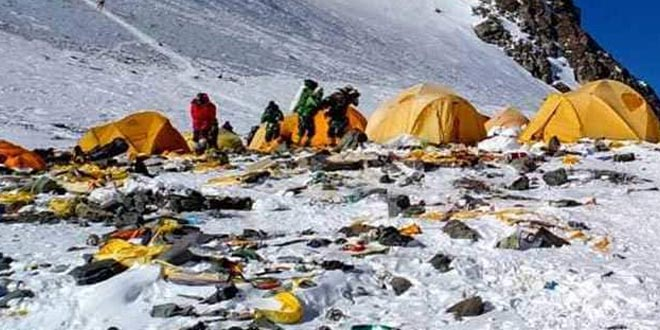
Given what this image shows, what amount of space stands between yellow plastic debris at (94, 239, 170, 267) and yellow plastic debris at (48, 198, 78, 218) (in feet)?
8.21

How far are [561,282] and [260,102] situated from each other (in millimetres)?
35473

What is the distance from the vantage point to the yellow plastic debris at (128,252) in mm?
9609

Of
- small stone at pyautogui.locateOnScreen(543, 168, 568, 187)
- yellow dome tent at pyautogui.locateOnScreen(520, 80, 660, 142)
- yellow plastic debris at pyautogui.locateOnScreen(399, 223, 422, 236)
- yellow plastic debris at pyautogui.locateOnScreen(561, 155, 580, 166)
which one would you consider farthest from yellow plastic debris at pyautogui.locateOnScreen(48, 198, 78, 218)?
yellow dome tent at pyautogui.locateOnScreen(520, 80, 660, 142)

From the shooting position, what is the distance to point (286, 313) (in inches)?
324

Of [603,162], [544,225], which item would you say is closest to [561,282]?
[544,225]

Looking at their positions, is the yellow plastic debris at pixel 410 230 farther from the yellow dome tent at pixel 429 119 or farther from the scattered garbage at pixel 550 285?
the yellow dome tent at pixel 429 119

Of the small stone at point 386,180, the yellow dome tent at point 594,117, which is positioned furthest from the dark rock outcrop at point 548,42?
the small stone at point 386,180

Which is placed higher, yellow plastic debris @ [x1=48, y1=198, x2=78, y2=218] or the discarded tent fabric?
the discarded tent fabric

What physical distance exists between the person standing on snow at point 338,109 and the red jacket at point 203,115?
9.31ft

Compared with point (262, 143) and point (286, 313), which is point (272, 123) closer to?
point (262, 143)

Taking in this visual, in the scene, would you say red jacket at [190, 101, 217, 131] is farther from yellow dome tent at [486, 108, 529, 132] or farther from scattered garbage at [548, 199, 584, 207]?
scattered garbage at [548, 199, 584, 207]

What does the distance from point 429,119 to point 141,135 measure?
711 centimetres

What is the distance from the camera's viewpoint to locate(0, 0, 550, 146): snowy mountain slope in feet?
122

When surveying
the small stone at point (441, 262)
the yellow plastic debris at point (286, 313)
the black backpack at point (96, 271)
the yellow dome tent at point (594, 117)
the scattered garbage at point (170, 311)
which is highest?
the yellow dome tent at point (594, 117)
